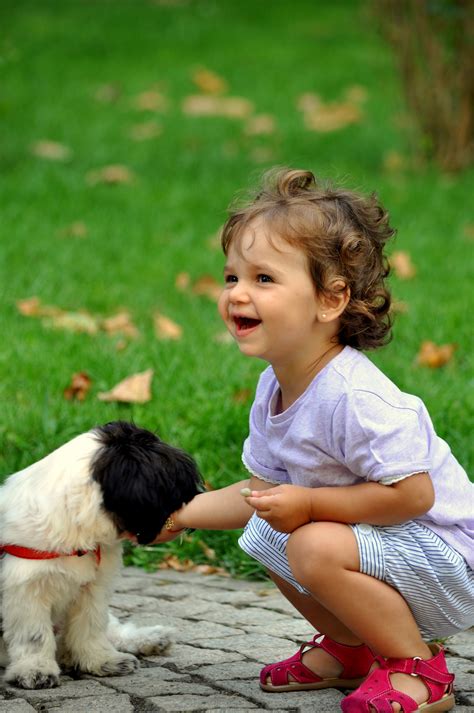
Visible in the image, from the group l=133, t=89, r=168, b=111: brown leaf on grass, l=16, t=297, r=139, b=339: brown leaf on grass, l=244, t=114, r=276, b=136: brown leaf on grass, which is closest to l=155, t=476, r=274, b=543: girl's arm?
l=16, t=297, r=139, b=339: brown leaf on grass

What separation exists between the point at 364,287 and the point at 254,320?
30 centimetres

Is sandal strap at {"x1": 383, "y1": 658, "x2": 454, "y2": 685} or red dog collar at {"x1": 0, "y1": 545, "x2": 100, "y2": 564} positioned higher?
red dog collar at {"x1": 0, "y1": 545, "x2": 100, "y2": 564}

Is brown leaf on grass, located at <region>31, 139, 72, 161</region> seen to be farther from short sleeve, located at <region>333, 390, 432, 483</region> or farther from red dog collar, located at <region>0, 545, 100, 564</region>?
short sleeve, located at <region>333, 390, 432, 483</region>

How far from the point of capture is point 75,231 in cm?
801

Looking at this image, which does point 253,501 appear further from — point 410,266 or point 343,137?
point 343,137

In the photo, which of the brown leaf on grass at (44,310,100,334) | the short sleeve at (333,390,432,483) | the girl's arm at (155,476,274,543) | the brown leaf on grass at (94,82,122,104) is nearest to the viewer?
the short sleeve at (333,390,432,483)

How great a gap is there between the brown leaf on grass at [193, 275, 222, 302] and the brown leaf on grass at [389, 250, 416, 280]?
1.10m

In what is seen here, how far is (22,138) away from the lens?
10.6 m

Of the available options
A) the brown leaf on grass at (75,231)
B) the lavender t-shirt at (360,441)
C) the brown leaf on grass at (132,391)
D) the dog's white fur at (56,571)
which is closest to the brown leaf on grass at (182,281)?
the brown leaf on grass at (75,231)

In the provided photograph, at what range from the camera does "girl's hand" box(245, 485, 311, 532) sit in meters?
2.92

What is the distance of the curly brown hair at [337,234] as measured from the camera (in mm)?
3035

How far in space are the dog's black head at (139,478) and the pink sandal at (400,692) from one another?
69cm

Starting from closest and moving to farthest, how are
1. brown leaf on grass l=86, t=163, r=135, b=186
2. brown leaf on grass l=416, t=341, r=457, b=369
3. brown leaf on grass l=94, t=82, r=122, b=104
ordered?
1. brown leaf on grass l=416, t=341, r=457, b=369
2. brown leaf on grass l=86, t=163, r=135, b=186
3. brown leaf on grass l=94, t=82, r=122, b=104

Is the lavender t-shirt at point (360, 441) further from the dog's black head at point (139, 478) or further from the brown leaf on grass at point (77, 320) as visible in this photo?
the brown leaf on grass at point (77, 320)
